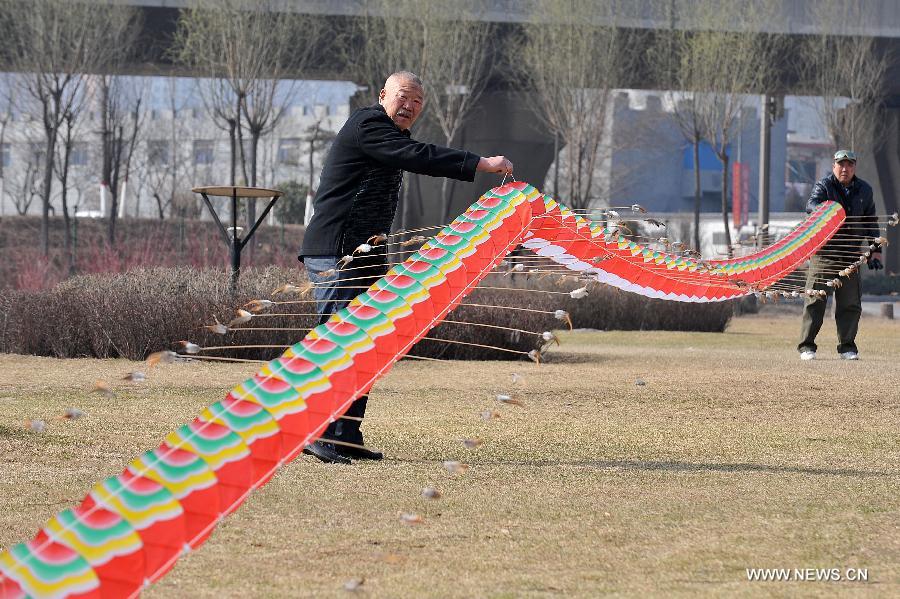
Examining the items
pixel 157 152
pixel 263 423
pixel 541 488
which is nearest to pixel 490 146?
pixel 157 152

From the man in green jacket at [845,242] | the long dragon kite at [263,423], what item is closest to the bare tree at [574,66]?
the man in green jacket at [845,242]

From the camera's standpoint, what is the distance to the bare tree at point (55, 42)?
1474 inches

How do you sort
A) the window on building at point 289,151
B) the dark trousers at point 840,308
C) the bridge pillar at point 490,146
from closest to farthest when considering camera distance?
the dark trousers at point 840,308 → the bridge pillar at point 490,146 → the window on building at point 289,151

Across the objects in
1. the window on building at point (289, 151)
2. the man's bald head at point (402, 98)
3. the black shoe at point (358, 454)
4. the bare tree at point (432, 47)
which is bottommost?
the black shoe at point (358, 454)

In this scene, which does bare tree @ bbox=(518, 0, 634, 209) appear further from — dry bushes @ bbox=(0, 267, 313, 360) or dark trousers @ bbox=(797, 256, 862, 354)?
dark trousers @ bbox=(797, 256, 862, 354)

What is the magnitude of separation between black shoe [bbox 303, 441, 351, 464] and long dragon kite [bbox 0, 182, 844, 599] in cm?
158

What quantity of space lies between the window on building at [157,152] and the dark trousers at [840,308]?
5281cm

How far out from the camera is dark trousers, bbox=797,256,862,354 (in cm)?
1472

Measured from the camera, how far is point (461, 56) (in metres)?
39.9

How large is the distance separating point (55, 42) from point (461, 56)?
469 inches

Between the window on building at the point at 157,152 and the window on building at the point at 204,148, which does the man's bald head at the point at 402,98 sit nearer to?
the window on building at the point at 157,152

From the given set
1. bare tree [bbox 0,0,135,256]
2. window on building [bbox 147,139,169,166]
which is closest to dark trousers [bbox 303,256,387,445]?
bare tree [bbox 0,0,135,256]

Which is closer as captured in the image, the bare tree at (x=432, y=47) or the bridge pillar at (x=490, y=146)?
the bare tree at (x=432, y=47)

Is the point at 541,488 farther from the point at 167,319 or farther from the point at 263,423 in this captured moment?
the point at 167,319
